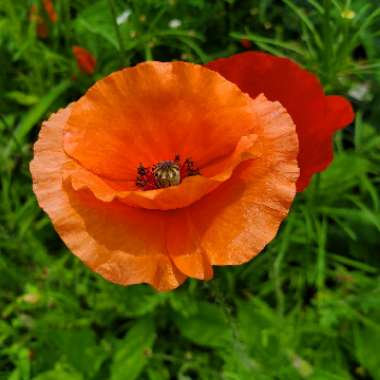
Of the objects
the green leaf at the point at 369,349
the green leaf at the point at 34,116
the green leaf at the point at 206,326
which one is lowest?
the green leaf at the point at 369,349

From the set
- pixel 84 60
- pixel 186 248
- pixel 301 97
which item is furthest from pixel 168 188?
pixel 84 60

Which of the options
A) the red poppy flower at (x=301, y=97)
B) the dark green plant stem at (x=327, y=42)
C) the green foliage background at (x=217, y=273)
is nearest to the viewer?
the red poppy flower at (x=301, y=97)

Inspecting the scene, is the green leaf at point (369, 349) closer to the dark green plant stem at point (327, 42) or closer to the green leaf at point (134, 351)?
the green leaf at point (134, 351)

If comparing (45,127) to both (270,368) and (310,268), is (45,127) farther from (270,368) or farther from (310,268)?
(310,268)

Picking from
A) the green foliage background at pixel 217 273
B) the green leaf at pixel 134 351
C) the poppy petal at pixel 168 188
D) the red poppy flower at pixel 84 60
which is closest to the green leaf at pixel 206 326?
the green foliage background at pixel 217 273

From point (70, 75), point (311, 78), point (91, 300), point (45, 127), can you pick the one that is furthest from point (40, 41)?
point (311, 78)

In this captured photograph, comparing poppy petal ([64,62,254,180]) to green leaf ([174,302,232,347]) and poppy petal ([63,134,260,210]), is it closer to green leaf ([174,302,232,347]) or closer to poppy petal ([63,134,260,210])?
poppy petal ([63,134,260,210])

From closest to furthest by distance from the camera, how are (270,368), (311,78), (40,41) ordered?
(311,78) → (270,368) → (40,41)

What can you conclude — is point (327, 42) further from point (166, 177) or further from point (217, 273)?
point (217, 273)
